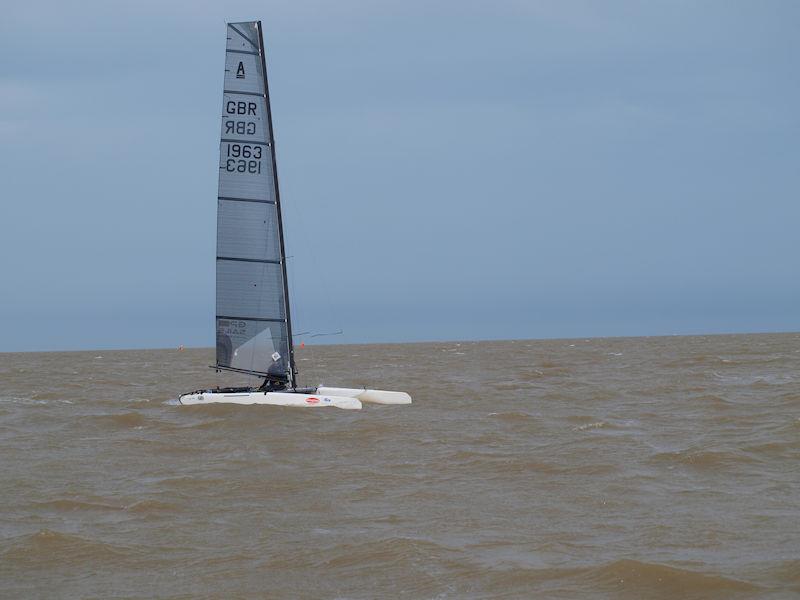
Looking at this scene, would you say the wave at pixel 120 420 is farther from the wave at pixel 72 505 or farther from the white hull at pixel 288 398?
the wave at pixel 72 505

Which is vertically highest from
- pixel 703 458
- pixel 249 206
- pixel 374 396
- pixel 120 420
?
pixel 249 206

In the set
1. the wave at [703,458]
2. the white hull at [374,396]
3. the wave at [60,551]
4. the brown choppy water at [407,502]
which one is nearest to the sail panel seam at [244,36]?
the white hull at [374,396]

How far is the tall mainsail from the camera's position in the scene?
2355 cm

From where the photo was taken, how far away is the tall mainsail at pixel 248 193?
2355 cm

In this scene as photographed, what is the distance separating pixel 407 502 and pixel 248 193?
12121mm

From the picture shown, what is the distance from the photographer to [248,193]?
23578 mm

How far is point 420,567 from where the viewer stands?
10.1m

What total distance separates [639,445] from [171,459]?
801cm

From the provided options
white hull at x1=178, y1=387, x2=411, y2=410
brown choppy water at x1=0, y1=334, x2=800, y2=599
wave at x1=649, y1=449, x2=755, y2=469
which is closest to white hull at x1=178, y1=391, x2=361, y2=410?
white hull at x1=178, y1=387, x2=411, y2=410

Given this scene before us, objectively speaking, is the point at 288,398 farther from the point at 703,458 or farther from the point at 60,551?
the point at 60,551

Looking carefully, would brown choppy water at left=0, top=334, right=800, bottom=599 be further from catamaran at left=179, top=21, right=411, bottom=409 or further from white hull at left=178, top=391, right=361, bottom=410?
catamaran at left=179, top=21, right=411, bottom=409

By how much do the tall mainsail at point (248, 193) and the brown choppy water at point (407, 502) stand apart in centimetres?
291

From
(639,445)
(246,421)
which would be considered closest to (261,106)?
(246,421)

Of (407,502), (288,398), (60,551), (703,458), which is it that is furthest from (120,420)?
(703,458)
